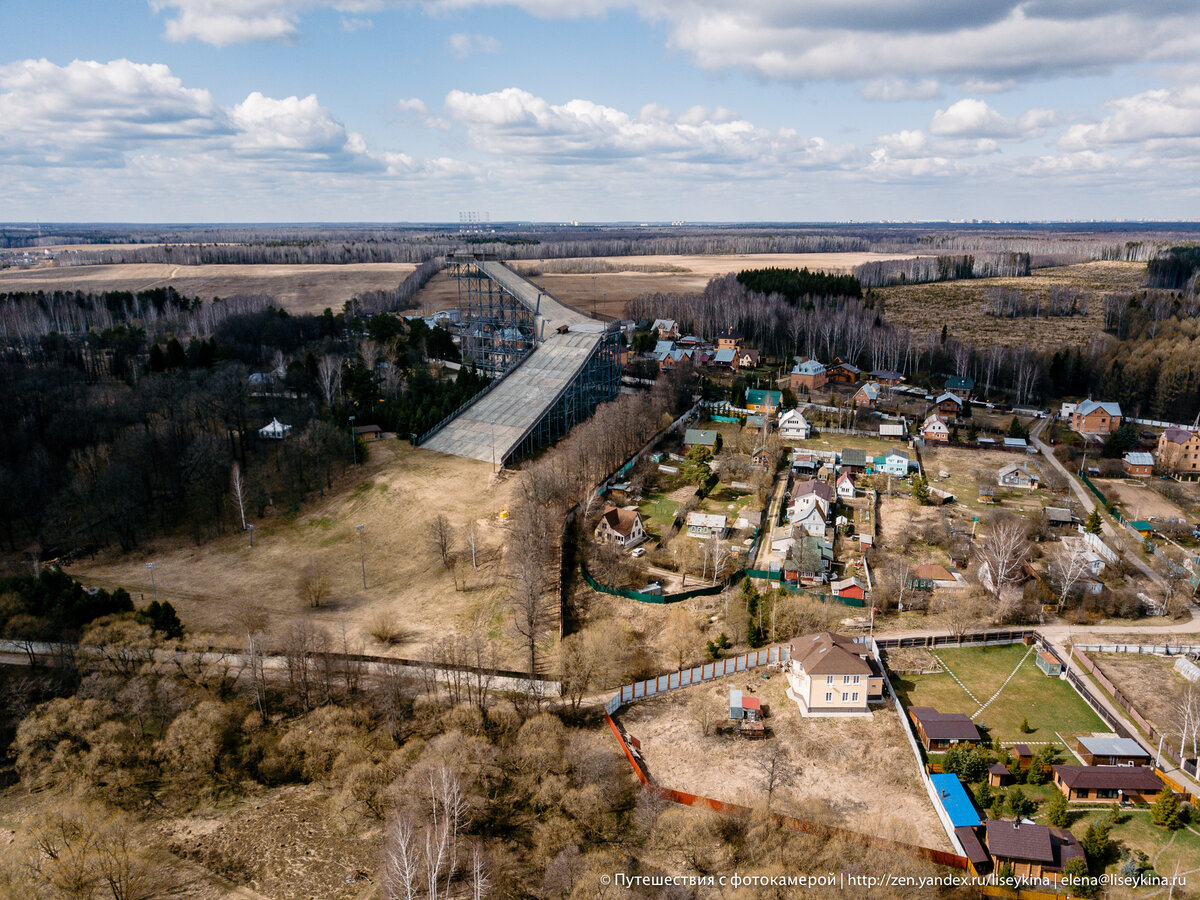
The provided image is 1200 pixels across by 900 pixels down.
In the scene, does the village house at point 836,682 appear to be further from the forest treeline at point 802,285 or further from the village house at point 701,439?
the forest treeline at point 802,285

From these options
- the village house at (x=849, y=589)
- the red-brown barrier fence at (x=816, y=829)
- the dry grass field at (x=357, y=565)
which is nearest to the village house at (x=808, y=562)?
the village house at (x=849, y=589)

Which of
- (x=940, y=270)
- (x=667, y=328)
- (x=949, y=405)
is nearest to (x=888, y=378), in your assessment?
(x=949, y=405)

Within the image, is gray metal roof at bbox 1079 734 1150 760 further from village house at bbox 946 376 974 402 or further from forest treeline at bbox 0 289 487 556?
village house at bbox 946 376 974 402

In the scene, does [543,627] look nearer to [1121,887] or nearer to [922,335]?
[1121,887]

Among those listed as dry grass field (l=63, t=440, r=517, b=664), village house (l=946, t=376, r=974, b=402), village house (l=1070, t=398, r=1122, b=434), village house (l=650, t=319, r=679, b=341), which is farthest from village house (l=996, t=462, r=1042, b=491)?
village house (l=650, t=319, r=679, b=341)

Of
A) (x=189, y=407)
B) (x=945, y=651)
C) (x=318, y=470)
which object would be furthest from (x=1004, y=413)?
(x=189, y=407)
